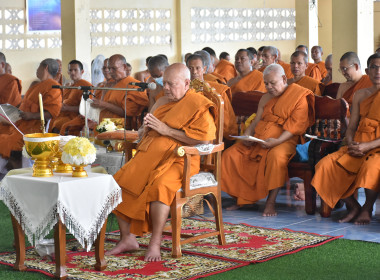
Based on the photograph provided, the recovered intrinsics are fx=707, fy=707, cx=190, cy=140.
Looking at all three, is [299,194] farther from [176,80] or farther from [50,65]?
[50,65]

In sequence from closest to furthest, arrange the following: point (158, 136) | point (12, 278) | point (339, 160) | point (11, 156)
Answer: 1. point (12, 278)
2. point (158, 136)
3. point (339, 160)
4. point (11, 156)

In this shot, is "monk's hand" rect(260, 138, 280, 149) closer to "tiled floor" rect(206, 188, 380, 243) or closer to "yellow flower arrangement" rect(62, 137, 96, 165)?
"tiled floor" rect(206, 188, 380, 243)

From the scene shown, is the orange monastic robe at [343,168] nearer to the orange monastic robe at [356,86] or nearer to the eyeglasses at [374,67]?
the eyeglasses at [374,67]

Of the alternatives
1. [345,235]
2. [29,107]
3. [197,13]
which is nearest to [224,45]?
[197,13]

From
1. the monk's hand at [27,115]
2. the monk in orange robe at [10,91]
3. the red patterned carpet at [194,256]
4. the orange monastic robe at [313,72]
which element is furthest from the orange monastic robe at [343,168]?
the orange monastic robe at [313,72]

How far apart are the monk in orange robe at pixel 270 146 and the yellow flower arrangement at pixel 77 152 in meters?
2.80

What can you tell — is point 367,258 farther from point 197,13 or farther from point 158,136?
point 197,13

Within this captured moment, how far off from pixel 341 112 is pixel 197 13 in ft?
36.9

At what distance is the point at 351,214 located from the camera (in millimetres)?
6809

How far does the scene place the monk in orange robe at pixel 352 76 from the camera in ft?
26.8

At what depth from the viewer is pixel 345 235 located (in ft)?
20.2

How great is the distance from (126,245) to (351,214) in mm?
2399

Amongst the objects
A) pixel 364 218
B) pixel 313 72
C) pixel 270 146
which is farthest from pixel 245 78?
pixel 364 218

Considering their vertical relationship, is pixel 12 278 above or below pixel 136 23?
below
